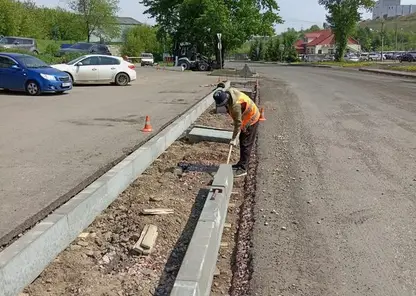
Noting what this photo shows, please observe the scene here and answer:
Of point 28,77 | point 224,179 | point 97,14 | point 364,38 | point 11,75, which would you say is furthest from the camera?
point 364,38

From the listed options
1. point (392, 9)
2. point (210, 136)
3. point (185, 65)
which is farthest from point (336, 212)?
point (392, 9)

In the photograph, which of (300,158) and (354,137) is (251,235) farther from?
(354,137)

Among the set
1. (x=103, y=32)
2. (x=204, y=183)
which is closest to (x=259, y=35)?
(x=103, y=32)

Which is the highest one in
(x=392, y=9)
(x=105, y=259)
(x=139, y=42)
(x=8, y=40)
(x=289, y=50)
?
Answer: (x=392, y=9)

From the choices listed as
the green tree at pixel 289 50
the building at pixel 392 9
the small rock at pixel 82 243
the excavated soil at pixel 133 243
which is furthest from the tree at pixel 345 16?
the building at pixel 392 9

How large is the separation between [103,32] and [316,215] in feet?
220

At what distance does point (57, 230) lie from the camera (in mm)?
4402

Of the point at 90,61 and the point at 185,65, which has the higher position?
the point at 90,61

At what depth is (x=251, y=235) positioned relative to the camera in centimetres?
502

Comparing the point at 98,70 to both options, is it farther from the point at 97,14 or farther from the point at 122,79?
the point at 97,14

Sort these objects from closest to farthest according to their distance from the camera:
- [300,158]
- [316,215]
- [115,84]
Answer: [316,215], [300,158], [115,84]

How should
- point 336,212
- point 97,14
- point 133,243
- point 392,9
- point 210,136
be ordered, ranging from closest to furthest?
point 133,243 < point 336,212 < point 210,136 < point 97,14 < point 392,9

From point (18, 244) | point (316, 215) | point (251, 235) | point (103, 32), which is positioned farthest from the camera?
point (103, 32)

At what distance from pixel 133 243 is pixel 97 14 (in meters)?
64.6
